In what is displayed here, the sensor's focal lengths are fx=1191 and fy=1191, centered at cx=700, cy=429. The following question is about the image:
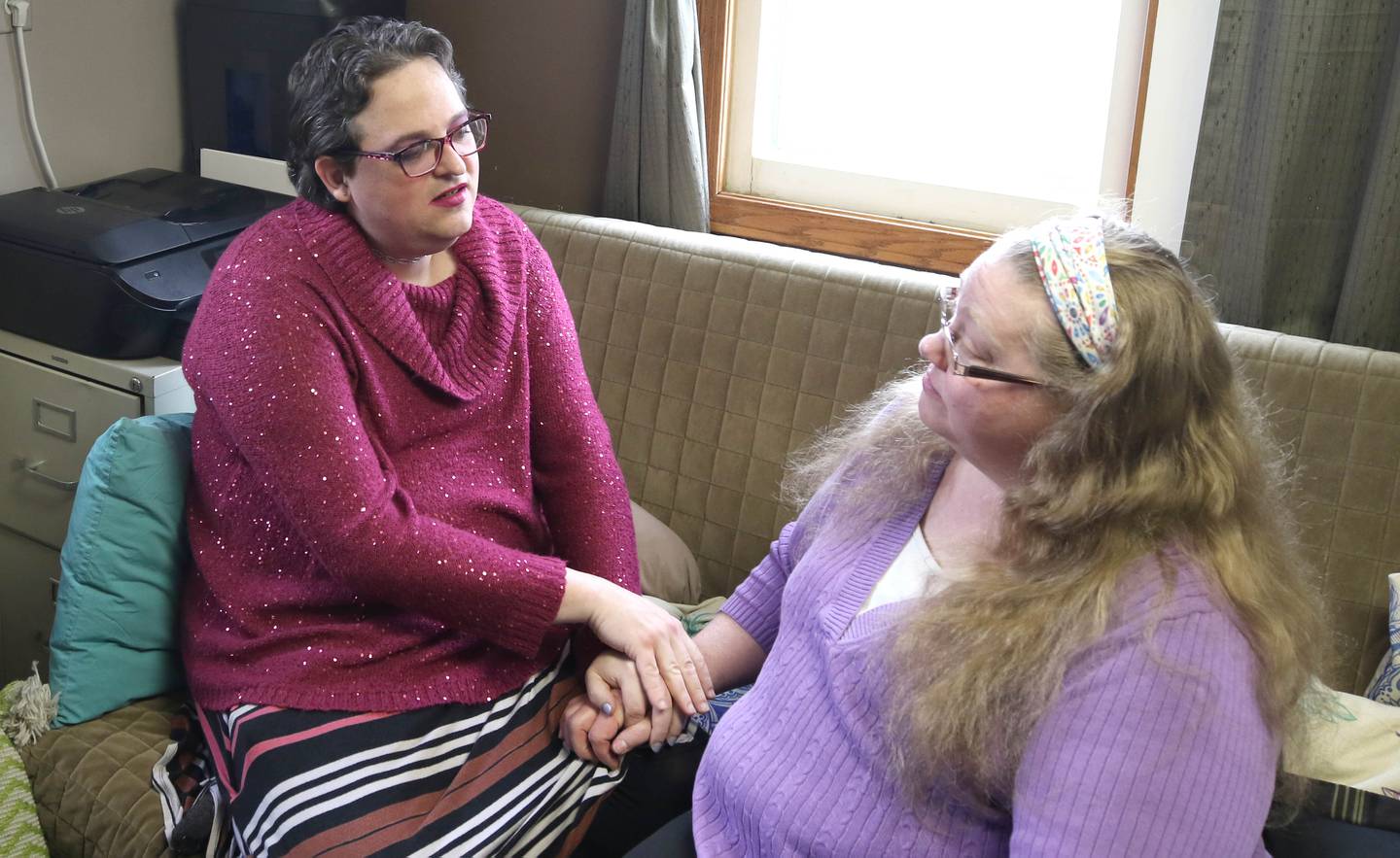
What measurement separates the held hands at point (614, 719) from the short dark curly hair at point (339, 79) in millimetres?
678

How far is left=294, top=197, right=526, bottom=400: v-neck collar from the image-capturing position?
57.5 inches

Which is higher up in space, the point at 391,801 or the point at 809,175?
the point at 809,175

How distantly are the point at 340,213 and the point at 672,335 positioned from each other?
2.52 feet

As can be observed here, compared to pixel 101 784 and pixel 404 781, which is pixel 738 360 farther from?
pixel 101 784

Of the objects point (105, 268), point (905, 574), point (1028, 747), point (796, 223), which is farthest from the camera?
point (796, 223)

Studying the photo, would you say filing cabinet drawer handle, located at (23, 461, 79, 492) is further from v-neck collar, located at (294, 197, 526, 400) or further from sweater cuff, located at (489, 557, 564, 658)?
sweater cuff, located at (489, 557, 564, 658)

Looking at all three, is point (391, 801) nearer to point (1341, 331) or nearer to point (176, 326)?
point (176, 326)

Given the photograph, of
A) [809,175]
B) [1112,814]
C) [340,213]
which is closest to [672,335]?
[809,175]

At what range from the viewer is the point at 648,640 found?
144 cm

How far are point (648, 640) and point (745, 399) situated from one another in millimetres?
713

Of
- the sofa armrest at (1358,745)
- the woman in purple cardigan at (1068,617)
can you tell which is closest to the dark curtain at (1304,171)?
the sofa armrest at (1358,745)

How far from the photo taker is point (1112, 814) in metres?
0.91

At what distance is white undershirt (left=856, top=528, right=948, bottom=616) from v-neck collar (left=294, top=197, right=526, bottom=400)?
613 millimetres

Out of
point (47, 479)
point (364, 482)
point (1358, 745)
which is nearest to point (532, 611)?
point (364, 482)
